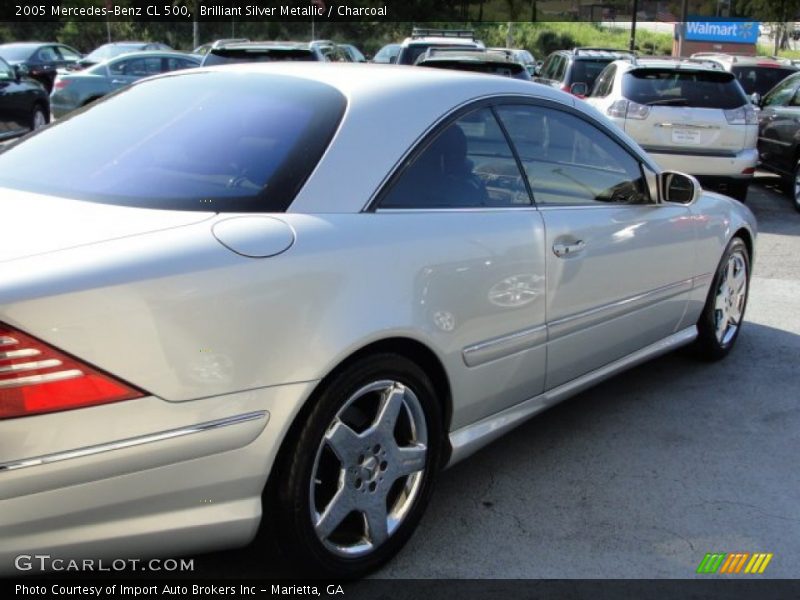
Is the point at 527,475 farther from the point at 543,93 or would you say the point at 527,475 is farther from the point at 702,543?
the point at 543,93

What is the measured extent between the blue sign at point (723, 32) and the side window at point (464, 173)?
41877 mm

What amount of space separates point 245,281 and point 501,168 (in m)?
1.38

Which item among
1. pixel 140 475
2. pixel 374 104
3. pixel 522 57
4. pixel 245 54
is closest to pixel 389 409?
pixel 140 475

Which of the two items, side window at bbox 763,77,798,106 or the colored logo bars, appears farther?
side window at bbox 763,77,798,106

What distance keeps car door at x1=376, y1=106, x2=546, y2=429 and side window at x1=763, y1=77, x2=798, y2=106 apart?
8916 mm

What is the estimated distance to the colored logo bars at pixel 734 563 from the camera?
9.63ft

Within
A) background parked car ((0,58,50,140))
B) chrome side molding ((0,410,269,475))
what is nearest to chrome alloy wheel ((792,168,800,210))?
chrome side molding ((0,410,269,475))

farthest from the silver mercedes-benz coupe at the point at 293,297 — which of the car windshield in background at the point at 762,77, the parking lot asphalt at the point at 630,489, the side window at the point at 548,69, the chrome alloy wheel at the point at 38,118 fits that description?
the car windshield in background at the point at 762,77

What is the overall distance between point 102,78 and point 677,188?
42.9ft

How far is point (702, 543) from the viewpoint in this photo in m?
3.09

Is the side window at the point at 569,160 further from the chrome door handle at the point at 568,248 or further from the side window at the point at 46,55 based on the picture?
the side window at the point at 46,55

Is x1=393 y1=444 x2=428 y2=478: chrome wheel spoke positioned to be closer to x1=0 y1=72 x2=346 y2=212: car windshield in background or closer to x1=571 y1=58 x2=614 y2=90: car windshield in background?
x1=0 y1=72 x2=346 y2=212: car windshield in background

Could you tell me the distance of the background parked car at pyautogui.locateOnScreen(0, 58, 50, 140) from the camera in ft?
38.6

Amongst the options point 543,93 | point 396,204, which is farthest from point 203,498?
point 543,93
